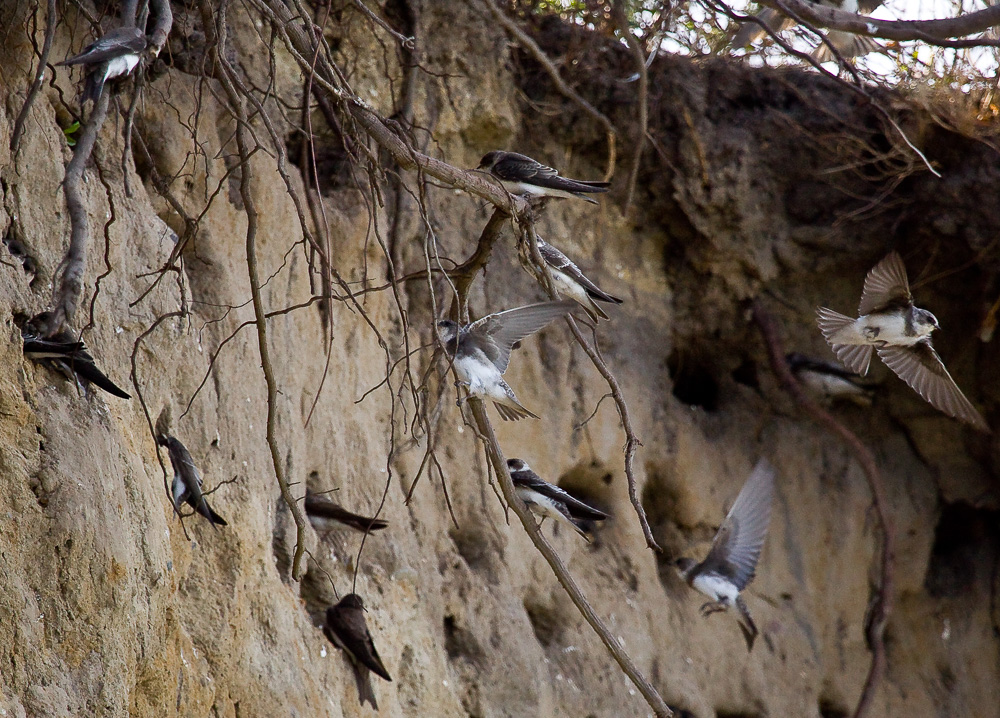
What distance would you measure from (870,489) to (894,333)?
363cm

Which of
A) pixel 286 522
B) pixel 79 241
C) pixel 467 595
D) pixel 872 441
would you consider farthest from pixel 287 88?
pixel 872 441

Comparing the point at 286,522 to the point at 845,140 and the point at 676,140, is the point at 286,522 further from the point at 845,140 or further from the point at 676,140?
the point at 845,140

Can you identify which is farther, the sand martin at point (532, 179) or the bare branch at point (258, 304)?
the sand martin at point (532, 179)

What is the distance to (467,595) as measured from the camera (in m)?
4.97

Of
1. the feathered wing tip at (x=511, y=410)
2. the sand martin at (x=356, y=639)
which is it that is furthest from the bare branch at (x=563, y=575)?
the sand martin at (x=356, y=639)

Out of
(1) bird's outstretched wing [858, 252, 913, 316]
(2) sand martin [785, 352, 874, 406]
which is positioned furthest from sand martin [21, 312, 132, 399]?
(2) sand martin [785, 352, 874, 406]

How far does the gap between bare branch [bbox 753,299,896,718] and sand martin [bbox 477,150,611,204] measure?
10.2 ft

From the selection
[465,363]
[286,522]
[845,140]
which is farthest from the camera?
[845,140]

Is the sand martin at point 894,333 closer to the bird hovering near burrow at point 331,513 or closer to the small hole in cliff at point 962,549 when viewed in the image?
the bird hovering near burrow at point 331,513

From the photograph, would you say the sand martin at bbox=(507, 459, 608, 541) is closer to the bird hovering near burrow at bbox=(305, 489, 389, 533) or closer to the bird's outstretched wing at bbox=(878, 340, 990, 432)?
the bird hovering near burrow at bbox=(305, 489, 389, 533)

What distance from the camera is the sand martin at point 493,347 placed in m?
3.48

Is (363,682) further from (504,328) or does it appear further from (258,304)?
(258,304)

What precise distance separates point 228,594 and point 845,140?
4738 millimetres

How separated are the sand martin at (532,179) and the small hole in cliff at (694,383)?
9.97 ft
